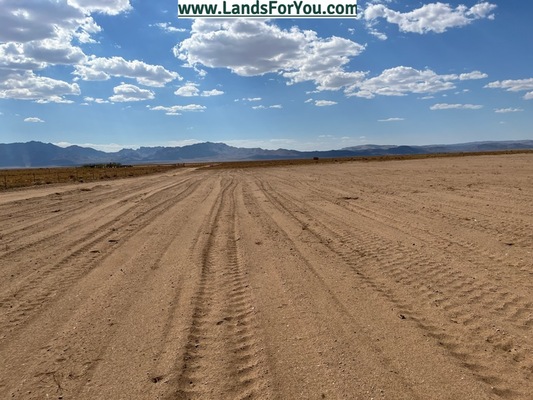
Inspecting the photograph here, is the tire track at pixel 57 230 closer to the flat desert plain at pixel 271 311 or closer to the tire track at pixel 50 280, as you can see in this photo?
the flat desert plain at pixel 271 311

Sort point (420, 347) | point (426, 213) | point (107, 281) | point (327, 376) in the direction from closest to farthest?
1. point (327, 376)
2. point (420, 347)
3. point (107, 281)
4. point (426, 213)

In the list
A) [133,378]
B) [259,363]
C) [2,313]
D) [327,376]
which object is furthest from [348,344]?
[2,313]

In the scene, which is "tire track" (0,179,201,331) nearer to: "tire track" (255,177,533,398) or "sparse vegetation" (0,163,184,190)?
"tire track" (255,177,533,398)

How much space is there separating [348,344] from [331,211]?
8.19 m

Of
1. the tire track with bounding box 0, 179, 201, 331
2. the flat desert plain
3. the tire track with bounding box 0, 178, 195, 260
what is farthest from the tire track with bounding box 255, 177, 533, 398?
the tire track with bounding box 0, 178, 195, 260

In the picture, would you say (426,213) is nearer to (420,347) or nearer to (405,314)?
(405,314)

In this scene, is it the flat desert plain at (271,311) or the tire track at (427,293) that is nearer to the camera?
the flat desert plain at (271,311)

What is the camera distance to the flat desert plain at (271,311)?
322 cm

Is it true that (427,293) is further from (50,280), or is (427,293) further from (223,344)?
(50,280)

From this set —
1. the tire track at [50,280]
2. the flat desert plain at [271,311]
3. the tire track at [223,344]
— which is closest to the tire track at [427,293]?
the flat desert plain at [271,311]

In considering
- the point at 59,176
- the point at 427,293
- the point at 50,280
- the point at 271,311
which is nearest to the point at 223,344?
the point at 271,311

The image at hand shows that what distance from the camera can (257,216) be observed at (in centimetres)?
1113

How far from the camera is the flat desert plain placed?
3.22m

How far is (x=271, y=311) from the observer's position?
15.0 ft
